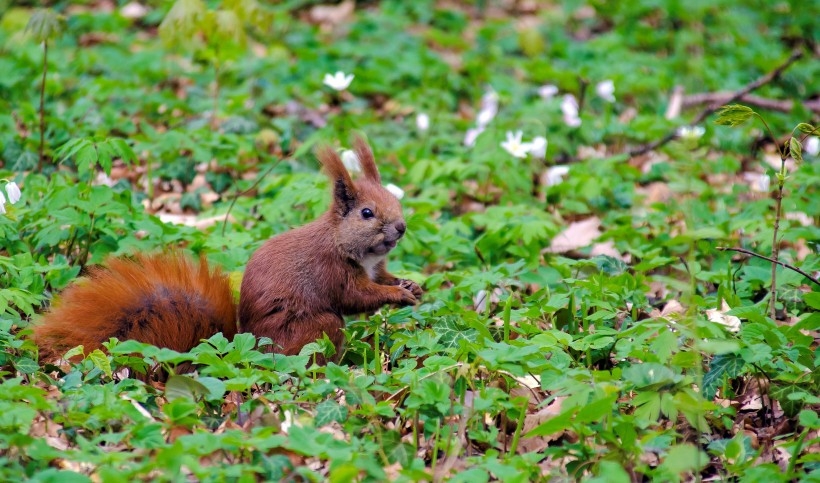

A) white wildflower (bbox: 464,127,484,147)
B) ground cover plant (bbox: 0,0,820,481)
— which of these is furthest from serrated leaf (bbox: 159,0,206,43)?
white wildflower (bbox: 464,127,484,147)

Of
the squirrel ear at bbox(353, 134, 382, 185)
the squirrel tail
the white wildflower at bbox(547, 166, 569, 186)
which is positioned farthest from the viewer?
the white wildflower at bbox(547, 166, 569, 186)

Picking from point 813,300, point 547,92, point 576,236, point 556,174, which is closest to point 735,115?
point 813,300

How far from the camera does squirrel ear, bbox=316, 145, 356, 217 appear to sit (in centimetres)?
336

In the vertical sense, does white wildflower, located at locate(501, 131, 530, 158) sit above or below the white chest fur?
below

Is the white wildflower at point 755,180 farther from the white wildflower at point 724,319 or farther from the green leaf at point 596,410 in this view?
the green leaf at point 596,410

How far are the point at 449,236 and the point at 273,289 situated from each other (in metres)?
1.11

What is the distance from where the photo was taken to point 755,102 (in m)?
5.73

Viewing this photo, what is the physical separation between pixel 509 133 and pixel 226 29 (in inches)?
65.2

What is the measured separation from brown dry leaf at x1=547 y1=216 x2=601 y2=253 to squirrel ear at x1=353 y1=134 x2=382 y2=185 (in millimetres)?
1035

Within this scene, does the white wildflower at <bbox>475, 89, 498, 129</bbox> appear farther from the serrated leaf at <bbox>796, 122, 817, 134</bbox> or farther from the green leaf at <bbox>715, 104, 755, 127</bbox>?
the serrated leaf at <bbox>796, 122, 817, 134</bbox>

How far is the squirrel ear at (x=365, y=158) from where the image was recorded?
3.51 metres

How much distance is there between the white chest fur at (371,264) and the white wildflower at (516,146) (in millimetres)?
1509

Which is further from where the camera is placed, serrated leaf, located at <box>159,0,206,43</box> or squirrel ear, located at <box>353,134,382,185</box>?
serrated leaf, located at <box>159,0,206,43</box>

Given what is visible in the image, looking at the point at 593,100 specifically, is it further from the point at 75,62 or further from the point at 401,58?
the point at 75,62
